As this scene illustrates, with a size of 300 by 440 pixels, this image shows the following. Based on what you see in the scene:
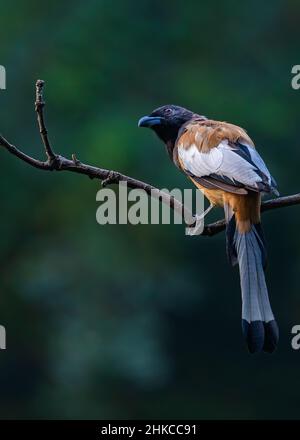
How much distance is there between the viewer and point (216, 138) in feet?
13.4

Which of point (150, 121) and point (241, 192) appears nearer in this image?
point (241, 192)

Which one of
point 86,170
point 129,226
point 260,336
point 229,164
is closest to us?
point 260,336

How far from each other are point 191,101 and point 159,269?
1.73 m

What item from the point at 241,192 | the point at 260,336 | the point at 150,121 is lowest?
the point at 260,336

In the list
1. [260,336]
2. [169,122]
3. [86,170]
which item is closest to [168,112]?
[169,122]

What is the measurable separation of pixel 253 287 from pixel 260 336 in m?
0.29

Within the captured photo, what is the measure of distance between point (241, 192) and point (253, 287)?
37 centimetres

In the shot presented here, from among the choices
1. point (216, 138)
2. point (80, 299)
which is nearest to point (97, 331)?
point (80, 299)

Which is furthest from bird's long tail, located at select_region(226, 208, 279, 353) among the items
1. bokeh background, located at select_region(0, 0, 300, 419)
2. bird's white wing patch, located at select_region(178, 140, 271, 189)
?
bokeh background, located at select_region(0, 0, 300, 419)

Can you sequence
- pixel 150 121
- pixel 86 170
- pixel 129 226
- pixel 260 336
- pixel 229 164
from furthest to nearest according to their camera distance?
pixel 129 226 < pixel 150 121 < pixel 229 164 < pixel 86 170 < pixel 260 336

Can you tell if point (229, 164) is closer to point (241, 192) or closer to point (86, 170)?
point (241, 192)

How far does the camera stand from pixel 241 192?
3.61 m

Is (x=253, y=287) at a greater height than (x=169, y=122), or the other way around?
(x=169, y=122)

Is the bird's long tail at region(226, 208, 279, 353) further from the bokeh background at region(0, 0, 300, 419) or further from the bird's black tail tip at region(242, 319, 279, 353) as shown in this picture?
the bokeh background at region(0, 0, 300, 419)
